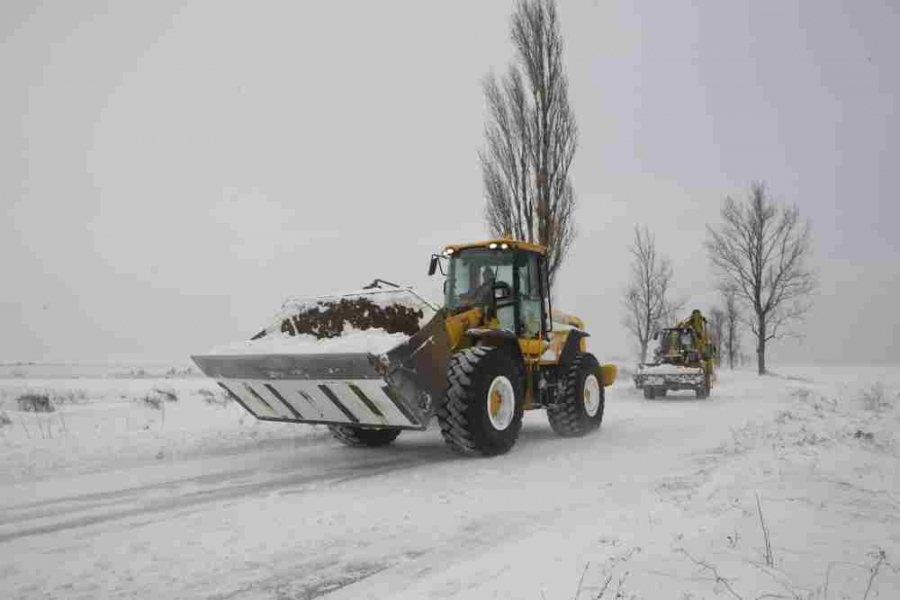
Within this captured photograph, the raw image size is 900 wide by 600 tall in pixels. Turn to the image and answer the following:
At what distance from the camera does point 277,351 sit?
6.06m

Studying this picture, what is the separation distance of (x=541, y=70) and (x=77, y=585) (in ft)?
56.5

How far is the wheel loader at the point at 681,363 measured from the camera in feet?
53.8

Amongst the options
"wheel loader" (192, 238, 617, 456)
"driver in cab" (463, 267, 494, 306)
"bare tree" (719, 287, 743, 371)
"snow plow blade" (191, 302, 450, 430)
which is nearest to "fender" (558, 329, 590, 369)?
"wheel loader" (192, 238, 617, 456)

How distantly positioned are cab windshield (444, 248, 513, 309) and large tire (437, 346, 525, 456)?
1216 millimetres

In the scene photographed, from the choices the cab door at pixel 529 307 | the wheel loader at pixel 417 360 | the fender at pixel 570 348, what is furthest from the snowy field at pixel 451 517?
the cab door at pixel 529 307

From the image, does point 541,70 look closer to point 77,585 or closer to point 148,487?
point 148,487

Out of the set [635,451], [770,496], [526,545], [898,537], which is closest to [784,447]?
[635,451]

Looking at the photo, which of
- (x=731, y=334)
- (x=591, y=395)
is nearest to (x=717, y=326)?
(x=731, y=334)

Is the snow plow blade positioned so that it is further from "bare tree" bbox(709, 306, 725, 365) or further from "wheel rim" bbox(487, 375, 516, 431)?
"bare tree" bbox(709, 306, 725, 365)

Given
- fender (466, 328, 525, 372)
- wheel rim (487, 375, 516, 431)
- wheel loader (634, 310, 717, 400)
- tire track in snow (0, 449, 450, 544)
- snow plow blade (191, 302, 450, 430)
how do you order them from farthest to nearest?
wheel loader (634, 310, 717, 400) → fender (466, 328, 525, 372) → wheel rim (487, 375, 516, 431) → snow plow blade (191, 302, 450, 430) → tire track in snow (0, 449, 450, 544)

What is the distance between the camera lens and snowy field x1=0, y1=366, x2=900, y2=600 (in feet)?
9.43

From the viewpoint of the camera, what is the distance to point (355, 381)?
552 centimetres

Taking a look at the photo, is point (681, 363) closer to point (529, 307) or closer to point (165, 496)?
point (529, 307)

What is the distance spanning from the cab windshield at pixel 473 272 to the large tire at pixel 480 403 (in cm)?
122
